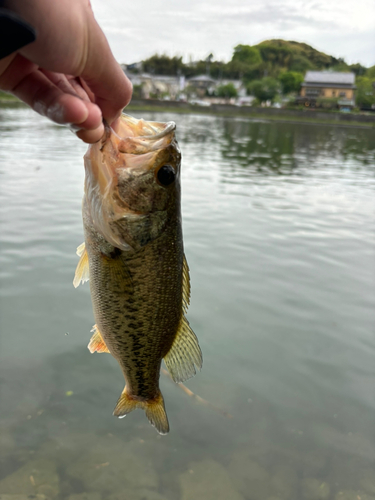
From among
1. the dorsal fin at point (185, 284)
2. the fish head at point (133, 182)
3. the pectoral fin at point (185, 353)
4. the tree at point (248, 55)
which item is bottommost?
the pectoral fin at point (185, 353)

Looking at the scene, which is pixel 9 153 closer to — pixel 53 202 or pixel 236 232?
pixel 53 202

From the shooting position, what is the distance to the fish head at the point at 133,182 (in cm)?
182

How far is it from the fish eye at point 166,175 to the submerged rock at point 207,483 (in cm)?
262

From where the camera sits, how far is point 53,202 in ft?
33.5

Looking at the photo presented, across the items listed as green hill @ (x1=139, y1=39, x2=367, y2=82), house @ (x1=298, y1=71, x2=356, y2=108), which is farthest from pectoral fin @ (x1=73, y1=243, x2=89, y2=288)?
A: green hill @ (x1=139, y1=39, x2=367, y2=82)

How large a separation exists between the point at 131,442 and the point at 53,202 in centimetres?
765

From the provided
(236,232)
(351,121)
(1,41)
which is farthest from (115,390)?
(351,121)

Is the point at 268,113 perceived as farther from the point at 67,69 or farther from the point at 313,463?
the point at 67,69

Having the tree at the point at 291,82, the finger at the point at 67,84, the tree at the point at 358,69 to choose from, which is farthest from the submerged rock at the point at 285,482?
the tree at the point at 358,69

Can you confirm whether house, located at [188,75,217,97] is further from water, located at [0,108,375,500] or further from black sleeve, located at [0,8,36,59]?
black sleeve, located at [0,8,36,59]

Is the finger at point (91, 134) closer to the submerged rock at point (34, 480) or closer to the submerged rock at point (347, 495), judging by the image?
the submerged rock at point (34, 480)

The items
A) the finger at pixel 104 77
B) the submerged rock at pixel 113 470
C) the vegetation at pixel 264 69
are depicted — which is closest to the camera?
the finger at pixel 104 77

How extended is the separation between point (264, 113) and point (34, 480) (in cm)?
6924

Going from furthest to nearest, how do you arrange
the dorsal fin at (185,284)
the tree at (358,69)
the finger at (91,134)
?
the tree at (358,69) → the dorsal fin at (185,284) → the finger at (91,134)
